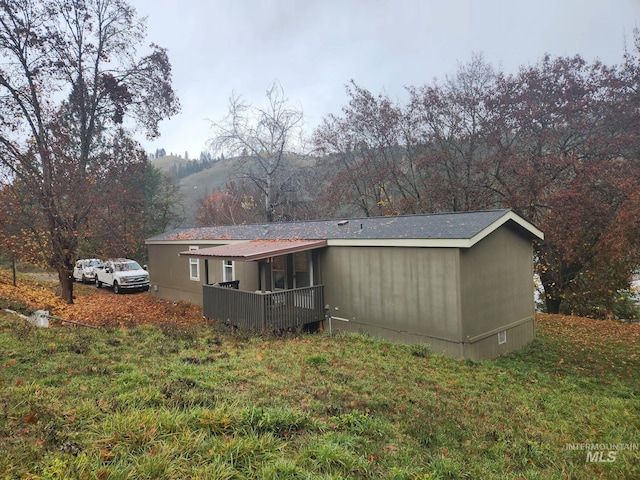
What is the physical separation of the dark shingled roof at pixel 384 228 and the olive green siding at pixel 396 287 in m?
0.41

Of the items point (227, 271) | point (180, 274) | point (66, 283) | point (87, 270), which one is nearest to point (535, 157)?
point (227, 271)

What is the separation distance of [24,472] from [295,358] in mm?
4891

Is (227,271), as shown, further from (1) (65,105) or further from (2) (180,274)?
(1) (65,105)

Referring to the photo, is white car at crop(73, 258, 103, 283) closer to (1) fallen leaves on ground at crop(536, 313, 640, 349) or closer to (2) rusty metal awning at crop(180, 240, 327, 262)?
(2) rusty metal awning at crop(180, 240, 327, 262)

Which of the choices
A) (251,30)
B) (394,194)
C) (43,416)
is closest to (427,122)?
(394,194)

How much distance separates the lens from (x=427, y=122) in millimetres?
Answer: 23031

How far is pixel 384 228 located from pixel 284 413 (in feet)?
24.8

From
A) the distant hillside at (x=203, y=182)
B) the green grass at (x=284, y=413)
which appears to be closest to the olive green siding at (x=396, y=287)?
the green grass at (x=284, y=413)

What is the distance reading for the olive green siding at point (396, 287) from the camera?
8852 mm

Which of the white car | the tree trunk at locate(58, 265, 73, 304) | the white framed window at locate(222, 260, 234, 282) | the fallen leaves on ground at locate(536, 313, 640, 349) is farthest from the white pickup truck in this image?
the fallen leaves on ground at locate(536, 313, 640, 349)

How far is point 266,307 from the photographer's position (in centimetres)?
1036

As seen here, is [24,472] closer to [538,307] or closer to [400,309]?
[400,309]

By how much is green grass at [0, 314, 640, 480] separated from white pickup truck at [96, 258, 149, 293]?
1311cm

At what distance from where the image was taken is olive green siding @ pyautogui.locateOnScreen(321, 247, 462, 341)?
8.85 metres
